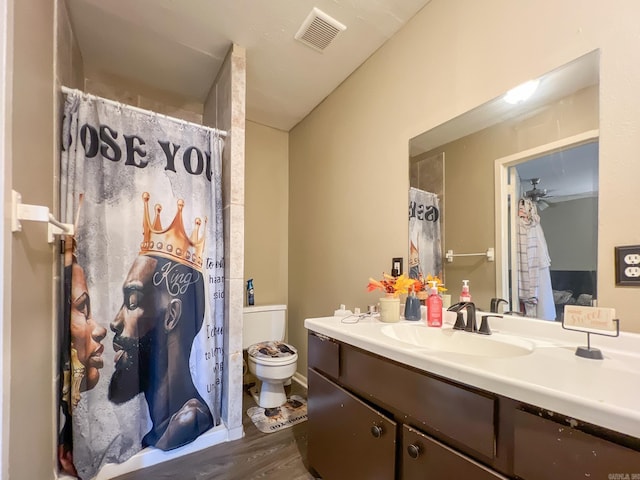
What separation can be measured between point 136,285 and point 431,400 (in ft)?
4.96

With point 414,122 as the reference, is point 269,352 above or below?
below

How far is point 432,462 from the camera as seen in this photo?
2.60 feet

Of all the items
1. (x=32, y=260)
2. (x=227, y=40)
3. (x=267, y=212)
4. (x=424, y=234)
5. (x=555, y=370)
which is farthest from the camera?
(x=267, y=212)

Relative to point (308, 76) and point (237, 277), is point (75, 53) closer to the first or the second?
point (308, 76)

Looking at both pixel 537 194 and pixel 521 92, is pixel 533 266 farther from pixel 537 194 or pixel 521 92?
pixel 521 92

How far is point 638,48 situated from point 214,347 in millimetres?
2219

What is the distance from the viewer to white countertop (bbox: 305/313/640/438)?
53cm

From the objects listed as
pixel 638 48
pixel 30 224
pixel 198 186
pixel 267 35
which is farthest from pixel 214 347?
pixel 638 48

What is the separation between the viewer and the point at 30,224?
0.87 meters

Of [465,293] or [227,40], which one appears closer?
[465,293]

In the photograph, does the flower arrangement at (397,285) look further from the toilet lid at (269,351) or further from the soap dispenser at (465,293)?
the toilet lid at (269,351)

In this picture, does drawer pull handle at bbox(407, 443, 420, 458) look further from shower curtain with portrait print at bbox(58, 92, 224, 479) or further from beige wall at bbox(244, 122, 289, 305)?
beige wall at bbox(244, 122, 289, 305)

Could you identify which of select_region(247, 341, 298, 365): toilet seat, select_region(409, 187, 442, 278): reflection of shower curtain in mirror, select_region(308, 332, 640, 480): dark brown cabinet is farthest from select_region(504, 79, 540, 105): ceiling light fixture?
select_region(247, 341, 298, 365): toilet seat

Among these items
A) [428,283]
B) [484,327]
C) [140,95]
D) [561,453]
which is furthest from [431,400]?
[140,95]
